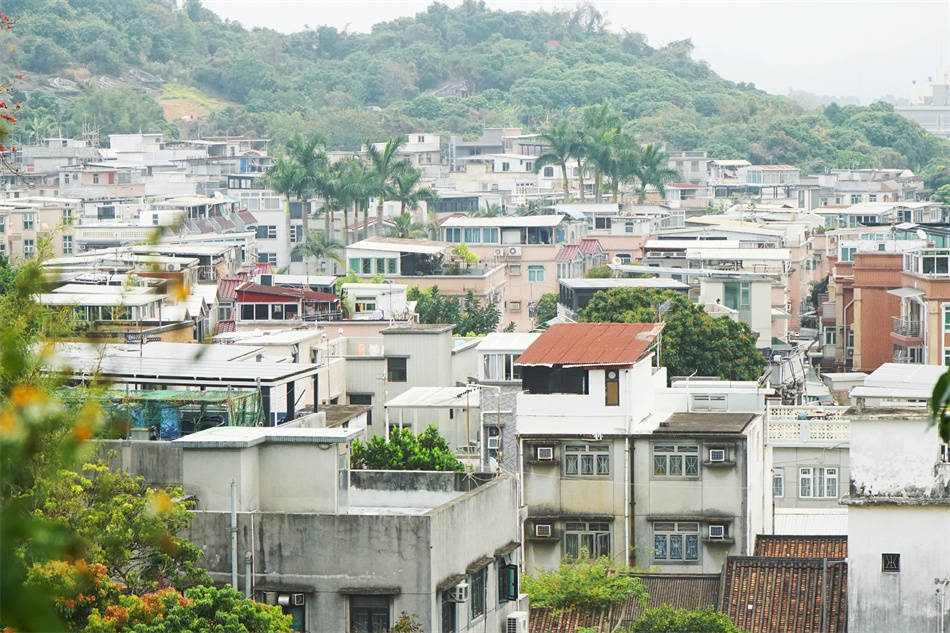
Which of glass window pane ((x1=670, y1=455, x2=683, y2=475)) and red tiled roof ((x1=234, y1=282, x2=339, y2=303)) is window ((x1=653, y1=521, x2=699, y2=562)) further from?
red tiled roof ((x1=234, y1=282, x2=339, y2=303))

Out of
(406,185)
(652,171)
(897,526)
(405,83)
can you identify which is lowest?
(897,526)

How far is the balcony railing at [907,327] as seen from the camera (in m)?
39.1

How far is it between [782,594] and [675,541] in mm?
3160

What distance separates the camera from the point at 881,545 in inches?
734

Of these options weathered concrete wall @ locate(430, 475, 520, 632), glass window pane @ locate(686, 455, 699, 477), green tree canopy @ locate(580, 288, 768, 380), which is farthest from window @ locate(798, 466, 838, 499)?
weathered concrete wall @ locate(430, 475, 520, 632)

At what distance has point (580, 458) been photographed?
2258cm

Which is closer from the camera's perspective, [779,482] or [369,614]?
[369,614]

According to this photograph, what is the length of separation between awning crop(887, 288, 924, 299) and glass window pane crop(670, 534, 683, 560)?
17.8 meters

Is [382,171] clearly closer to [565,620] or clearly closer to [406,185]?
[406,185]

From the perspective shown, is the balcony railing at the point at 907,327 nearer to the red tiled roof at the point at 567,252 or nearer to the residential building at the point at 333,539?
the red tiled roof at the point at 567,252

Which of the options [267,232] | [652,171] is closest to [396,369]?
[267,232]

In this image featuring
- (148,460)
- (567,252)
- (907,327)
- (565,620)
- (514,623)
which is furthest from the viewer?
(567,252)

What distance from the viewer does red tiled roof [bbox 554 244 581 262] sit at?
185 feet

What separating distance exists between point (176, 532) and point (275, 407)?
20.2ft
